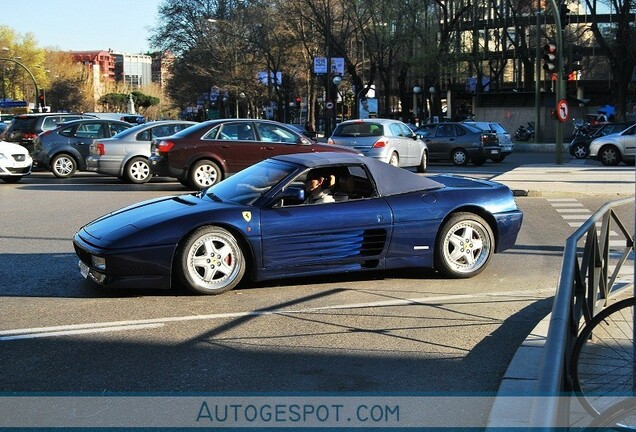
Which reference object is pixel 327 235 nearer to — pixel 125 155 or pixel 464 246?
pixel 464 246

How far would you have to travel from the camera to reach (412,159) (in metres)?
24.0

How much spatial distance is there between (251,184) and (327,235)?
1036 millimetres

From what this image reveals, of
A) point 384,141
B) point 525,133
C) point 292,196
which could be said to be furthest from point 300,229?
point 525,133

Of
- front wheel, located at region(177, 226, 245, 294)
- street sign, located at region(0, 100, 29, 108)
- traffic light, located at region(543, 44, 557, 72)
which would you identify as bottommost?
front wheel, located at region(177, 226, 245, 294)

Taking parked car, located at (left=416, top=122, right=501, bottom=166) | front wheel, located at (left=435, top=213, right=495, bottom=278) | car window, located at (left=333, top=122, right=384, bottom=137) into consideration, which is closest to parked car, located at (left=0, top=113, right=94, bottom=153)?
car window, located at (left=333, top=122, right=384, bottom=137)

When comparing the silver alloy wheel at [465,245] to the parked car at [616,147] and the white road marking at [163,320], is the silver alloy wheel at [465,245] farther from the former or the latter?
the parked car at [616,147]

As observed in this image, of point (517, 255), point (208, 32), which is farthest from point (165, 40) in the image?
point (517, 255)

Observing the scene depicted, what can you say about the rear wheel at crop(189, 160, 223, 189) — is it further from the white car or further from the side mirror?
the side mirror

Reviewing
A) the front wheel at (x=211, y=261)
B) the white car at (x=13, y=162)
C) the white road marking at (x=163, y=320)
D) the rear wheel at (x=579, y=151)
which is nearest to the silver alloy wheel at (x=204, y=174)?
the white car at (x=13, y=162)

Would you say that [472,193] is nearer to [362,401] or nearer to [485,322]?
[485,322]

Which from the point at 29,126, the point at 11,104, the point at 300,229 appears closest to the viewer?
the point at 300,229

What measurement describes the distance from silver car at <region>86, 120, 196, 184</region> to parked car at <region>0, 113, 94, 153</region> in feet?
20.5

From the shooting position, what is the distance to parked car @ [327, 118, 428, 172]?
2300 cm

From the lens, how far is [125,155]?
20641 mm
